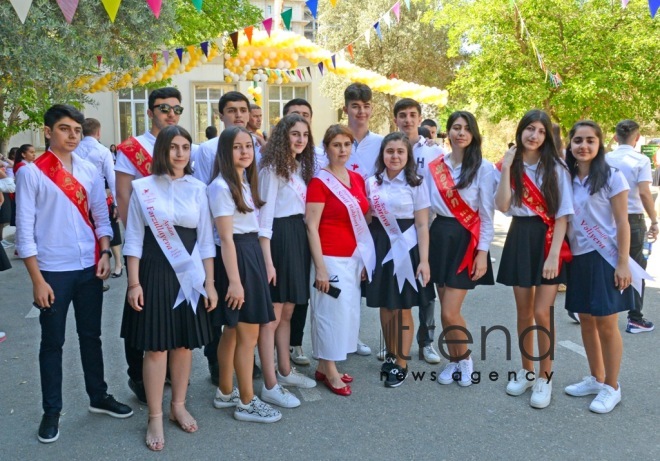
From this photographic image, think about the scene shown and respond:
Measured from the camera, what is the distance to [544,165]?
3.41 m

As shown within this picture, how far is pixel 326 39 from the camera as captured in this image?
2784 cm

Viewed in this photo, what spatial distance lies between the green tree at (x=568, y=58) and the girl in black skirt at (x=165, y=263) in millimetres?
12203

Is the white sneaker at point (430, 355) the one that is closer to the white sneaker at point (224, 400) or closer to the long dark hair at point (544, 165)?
the long dark hair at point (544, 165)

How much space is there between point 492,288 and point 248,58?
9517 mm

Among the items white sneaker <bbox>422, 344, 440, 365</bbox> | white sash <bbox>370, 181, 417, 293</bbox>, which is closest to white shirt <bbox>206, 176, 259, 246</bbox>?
white sash <bbox>370, 181, 417, 293</bbox>

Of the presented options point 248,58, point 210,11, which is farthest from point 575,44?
point 210,11

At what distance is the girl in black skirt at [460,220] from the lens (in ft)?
11.9

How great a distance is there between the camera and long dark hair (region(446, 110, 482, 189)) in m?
3.60

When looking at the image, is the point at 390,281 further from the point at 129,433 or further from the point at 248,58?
the point at 248,58

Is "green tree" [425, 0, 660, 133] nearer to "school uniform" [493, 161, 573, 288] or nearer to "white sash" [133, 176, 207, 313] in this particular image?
"school uniform" [493, 161, 573, 288]

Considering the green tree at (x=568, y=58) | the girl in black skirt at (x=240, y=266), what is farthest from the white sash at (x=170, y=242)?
the green tree at (x=568, y=58)

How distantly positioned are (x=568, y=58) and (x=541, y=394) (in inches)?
481

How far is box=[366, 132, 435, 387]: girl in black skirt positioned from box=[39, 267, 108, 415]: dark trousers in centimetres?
165

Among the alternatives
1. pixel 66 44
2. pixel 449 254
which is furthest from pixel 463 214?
pixel 66 44
